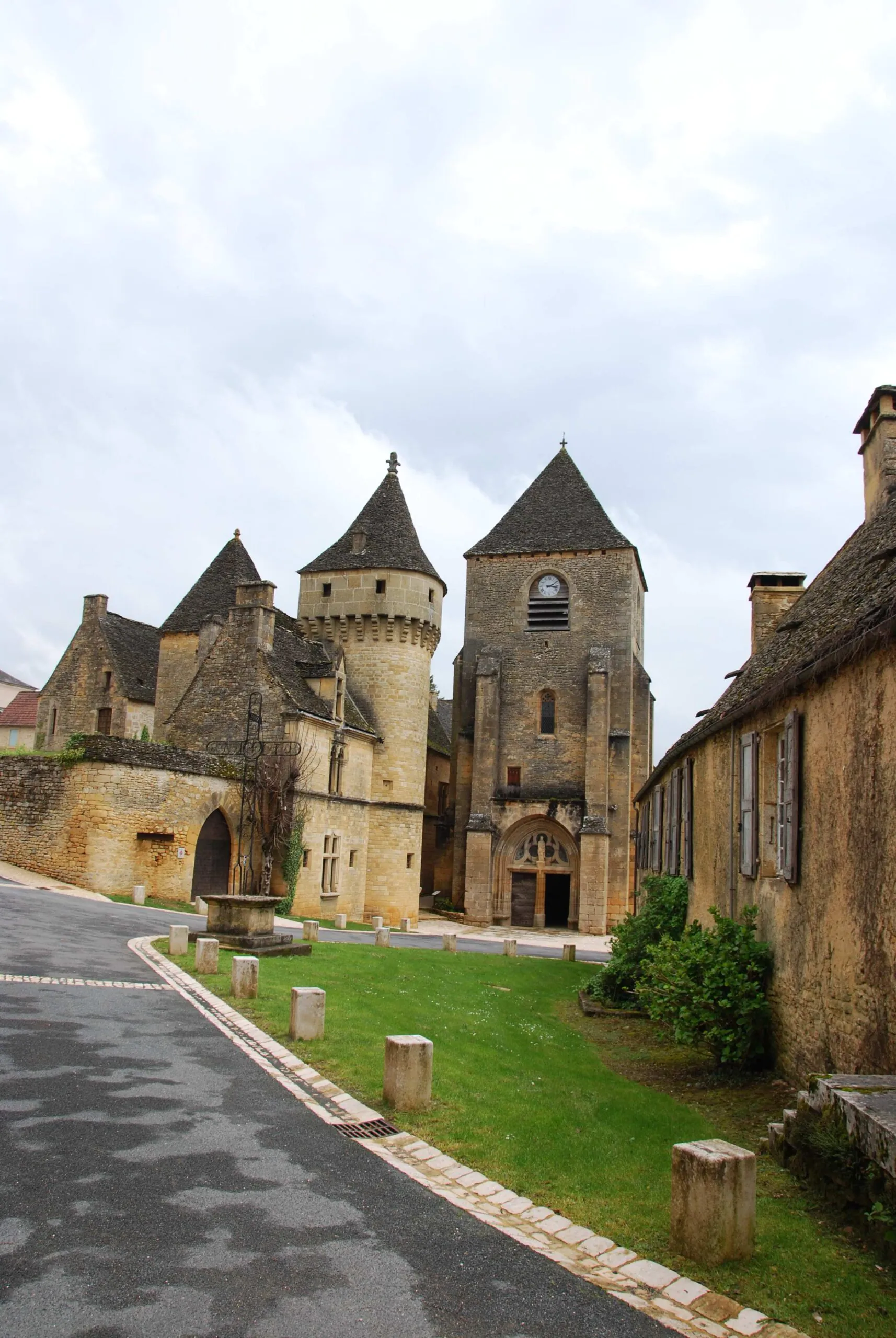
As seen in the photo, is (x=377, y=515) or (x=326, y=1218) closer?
(x=326, y=1218)

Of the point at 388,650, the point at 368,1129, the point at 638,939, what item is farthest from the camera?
the point at 388,650

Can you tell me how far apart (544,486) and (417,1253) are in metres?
38.9

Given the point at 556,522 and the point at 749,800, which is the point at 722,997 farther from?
the point at 556,522

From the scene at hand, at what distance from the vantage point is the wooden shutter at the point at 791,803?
923cm

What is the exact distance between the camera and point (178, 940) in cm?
1548

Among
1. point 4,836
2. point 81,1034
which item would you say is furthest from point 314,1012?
point 4,836

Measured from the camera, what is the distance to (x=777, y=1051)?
389 inches

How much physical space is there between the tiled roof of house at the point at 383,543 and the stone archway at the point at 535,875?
10089mm

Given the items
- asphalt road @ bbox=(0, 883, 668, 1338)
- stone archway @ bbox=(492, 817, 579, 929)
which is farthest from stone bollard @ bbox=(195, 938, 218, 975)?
stone archway @ bbox=(492, 817, 579, 929)

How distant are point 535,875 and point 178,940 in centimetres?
2275

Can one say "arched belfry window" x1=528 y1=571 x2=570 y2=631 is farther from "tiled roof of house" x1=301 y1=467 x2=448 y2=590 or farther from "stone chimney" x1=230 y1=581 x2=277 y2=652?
"stone chimney" x1=230 y1=581 x2=277 y2=652

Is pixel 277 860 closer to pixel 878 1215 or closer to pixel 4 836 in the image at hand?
pixel 4 836

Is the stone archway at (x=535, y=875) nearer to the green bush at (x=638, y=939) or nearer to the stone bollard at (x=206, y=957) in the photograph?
the green bush at (x=638, y=939)

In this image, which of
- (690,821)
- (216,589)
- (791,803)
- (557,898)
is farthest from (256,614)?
(791,803)
